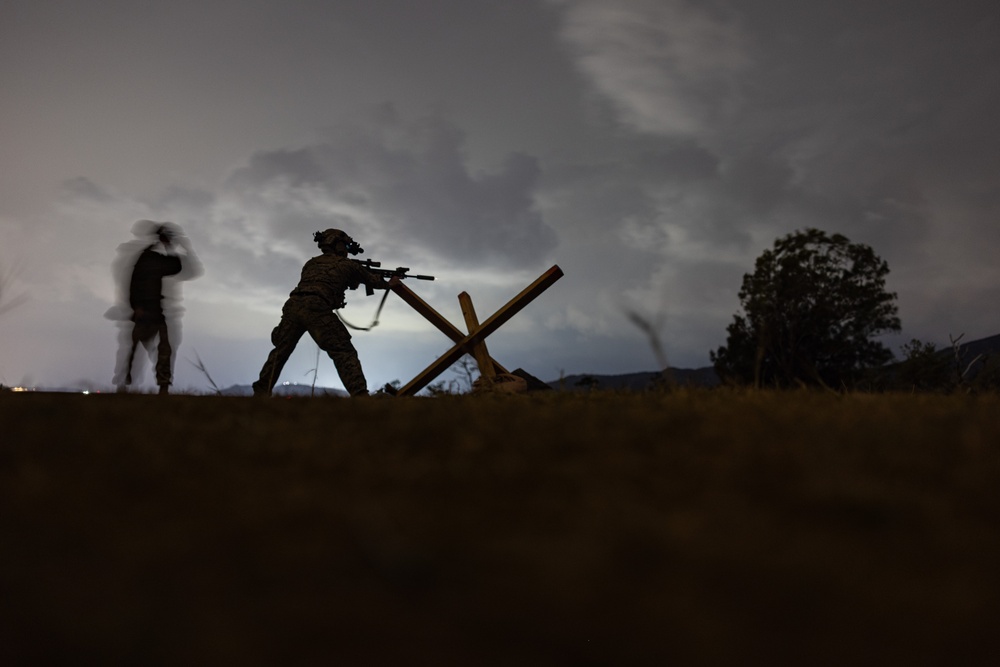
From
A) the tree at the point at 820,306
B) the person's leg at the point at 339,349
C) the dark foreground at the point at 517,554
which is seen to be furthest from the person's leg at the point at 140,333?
the tree at the point at 820,306

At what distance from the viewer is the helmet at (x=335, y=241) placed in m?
8.52

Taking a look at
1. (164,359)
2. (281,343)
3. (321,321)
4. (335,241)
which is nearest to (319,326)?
(321,321)

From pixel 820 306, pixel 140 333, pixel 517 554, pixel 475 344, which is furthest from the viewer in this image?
pixel 820 306

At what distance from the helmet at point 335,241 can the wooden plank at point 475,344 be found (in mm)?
1644

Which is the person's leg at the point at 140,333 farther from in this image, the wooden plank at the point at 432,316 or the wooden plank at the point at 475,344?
the wooden plank at the point at 475,344

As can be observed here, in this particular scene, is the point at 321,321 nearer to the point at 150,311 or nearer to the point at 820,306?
the point at 150,311

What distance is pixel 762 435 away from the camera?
165 centimetres

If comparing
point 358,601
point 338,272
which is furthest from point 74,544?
point 338,272

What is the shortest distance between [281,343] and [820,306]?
22842mm

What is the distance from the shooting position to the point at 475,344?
27.2ft

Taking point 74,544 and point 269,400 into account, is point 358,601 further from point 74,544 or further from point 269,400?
point 269,400

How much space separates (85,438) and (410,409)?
1.14 meters

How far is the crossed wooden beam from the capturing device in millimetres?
8102

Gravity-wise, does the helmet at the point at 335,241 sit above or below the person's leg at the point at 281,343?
above
